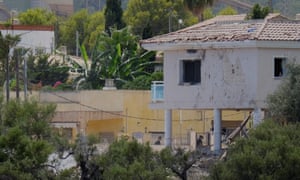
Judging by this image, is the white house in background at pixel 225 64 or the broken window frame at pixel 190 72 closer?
the white house in background at pixel 225 64

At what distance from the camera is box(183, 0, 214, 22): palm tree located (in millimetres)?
69312

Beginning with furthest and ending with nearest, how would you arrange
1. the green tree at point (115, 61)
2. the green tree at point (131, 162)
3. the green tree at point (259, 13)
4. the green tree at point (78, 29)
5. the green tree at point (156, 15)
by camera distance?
the green tree at point (78, 29) → the green tree at point (156, 15) → the green tree at point (115, 61) → the green tree at point (259, 13) → the green tree at point (131, 162)

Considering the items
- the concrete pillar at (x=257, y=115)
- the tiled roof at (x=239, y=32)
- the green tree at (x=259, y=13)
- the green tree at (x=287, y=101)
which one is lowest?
the concrete pillar at (x=257, y=115)

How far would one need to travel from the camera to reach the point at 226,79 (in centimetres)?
4034

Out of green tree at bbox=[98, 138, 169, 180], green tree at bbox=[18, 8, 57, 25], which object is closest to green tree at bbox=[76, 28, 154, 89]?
green tree at bbox=[98, 138, 169, 180]

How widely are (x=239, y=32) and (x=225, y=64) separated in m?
1.06

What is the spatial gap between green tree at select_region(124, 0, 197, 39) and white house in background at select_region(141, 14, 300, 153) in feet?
134

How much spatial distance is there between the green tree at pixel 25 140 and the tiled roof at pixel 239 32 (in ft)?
29.1

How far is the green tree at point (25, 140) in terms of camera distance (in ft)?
100

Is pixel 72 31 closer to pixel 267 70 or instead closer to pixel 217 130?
pixel 217 130

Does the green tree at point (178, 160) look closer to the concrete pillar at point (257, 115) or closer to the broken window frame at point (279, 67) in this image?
the concrete pillar at point (257, 115)

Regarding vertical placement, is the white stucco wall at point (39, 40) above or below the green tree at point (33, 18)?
Result: below

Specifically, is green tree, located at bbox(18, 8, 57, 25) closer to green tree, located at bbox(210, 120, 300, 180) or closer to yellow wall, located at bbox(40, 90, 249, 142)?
yellow wall, located at bbox(40, 90, 249, 142)

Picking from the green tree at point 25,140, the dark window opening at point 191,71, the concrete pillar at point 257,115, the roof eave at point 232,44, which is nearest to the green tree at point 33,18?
the dark window opening at point 191,71
